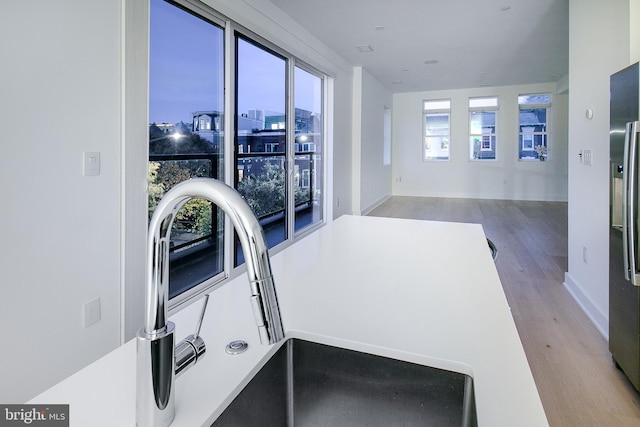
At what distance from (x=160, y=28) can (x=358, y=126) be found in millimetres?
4786

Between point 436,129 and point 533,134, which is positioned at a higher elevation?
point 436,129

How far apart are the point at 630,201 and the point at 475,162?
8943 mm

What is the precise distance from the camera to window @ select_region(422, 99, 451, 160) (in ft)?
34.1

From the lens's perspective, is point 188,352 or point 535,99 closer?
point 188,352

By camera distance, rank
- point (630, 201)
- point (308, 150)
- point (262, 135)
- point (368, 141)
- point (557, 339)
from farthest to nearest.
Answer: point (368, 141) → point (308, 150) → point (262, 135) → point (557, 339) → point (630, 201)

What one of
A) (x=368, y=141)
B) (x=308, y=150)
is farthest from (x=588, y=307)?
(x=368, y=141)

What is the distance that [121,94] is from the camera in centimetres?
230

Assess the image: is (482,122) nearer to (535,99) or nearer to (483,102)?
(483,102)

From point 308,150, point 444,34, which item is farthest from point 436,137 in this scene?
point 308,150

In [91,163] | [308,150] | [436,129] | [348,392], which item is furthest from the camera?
[436,129]

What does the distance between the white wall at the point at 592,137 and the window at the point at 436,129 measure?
22.8ft

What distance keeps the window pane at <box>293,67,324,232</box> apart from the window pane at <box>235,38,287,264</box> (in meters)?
0.43

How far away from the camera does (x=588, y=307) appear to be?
10.00ft

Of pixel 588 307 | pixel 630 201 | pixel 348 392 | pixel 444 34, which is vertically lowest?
pixel 588 307
